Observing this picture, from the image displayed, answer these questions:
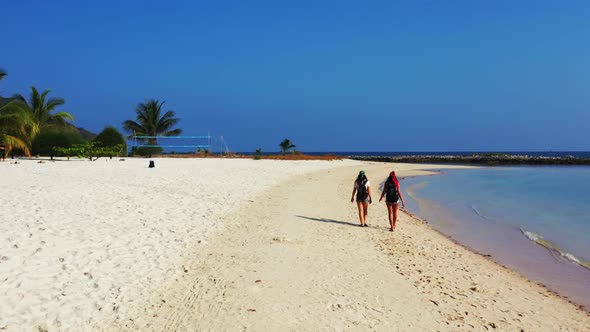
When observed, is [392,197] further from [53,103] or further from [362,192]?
[53,103]

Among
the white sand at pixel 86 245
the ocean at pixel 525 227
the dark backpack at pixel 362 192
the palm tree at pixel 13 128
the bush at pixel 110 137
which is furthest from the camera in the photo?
the bush at pixel 110 137

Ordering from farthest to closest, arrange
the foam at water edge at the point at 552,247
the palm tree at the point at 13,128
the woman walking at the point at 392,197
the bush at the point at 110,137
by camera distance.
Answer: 1. the bush at the point at 110,137
2. the palm tree at the point at 13,128
3. the woman walking at the point at 392,197
4. the foam at water edge at the point at 552,247

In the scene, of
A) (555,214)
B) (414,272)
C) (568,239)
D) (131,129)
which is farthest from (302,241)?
(131,129)

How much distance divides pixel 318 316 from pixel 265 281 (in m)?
1.41

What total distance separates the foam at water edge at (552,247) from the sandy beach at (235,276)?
7.51ft

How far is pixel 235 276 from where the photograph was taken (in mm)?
6453

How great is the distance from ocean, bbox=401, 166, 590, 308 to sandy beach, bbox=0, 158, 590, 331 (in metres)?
0.83

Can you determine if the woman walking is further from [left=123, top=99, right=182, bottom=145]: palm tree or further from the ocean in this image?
[left=123, top=99, right=182, bottom=145]: palm tree

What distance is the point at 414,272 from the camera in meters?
6.96

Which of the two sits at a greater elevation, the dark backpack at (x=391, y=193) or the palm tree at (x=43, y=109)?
the palm tree at (x=43, y=109)

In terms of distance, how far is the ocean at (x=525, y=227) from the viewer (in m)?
8.16

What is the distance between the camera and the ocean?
26.8 feet

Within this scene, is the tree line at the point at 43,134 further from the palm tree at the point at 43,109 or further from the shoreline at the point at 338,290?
the shoreline at the point at 338,290

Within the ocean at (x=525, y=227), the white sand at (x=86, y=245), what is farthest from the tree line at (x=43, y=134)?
the ocean at (x=525, y=227)
